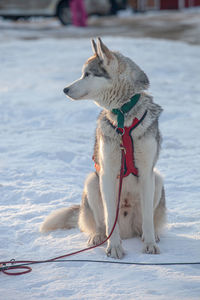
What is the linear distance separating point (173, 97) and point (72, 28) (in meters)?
9.40

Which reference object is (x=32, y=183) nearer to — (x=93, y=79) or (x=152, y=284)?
(x=93, y=79)

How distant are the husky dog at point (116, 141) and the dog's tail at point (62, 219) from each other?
38cm

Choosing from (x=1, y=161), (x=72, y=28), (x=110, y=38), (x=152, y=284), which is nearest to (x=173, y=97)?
(x=1, y=161)

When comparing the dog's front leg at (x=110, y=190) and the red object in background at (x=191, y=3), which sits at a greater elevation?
the red object in background at (x=191, y=3)

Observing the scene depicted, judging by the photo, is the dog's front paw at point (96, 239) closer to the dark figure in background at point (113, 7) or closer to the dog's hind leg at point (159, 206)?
the dog's hind leg at point (159, 206)

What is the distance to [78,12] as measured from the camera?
1775 centimetres

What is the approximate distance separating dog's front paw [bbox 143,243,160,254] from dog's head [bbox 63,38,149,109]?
110cm

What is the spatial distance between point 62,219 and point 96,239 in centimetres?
46

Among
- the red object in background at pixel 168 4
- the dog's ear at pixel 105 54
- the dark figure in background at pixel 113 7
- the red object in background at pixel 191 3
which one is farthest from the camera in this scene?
the red object in background at pixel 191 3

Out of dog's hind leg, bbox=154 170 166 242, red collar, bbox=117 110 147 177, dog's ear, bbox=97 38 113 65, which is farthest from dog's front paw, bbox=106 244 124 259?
dog's ear, bbox=97 38 113 65

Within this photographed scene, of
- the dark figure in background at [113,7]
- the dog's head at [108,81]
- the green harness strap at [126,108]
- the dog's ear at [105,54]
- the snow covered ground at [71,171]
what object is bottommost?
the snow covered ground at [71,171]

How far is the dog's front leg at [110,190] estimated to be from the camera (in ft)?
11.9

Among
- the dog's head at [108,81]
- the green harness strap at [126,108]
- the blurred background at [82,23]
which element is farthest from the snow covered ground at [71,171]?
the blurred background at [82,23]

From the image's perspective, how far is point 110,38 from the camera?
A: 14.5m
